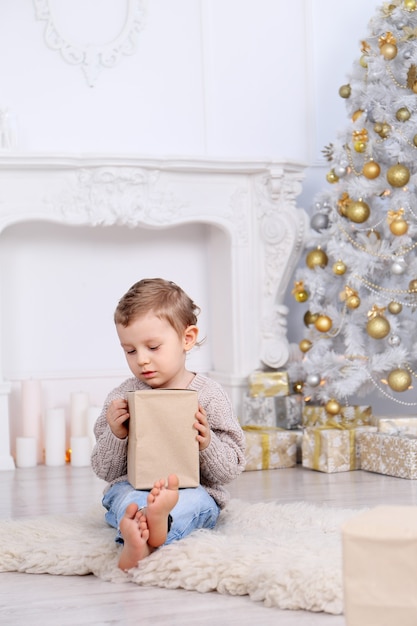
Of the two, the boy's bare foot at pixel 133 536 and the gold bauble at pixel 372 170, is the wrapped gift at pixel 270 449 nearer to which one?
the gold bauble at pixel 372 170

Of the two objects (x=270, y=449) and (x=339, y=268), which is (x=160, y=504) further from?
→ (x=339, y=268)

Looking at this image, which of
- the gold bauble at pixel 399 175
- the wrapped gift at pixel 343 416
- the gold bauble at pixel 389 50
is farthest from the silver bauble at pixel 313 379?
the gold bauble at pixel 389 50

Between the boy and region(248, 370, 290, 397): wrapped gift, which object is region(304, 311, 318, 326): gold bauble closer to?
region(248, 370, 290, 397): wrapped gift

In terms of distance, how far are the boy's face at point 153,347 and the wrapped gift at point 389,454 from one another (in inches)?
55.0

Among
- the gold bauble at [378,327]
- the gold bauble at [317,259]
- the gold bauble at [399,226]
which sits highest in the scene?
the gold bauble at [399,226]

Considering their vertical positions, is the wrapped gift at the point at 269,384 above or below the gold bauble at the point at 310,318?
below

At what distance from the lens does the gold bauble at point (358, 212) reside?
3.90 meters

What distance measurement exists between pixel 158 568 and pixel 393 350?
6.57 ft

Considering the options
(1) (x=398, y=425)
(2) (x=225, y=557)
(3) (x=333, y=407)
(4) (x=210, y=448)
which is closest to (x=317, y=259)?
(3) (x=333, y=407)

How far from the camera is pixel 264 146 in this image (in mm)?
4566

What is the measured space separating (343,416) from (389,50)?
146 cm

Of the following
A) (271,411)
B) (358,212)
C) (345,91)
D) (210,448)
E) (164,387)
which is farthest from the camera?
(271,411)

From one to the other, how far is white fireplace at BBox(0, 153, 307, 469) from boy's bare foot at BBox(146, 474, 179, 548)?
212 centimetres

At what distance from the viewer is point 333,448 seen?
12.1 ft
